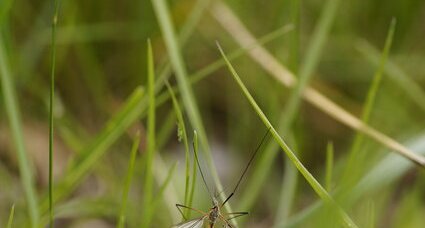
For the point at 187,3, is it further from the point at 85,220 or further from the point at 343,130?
the point at 85,220

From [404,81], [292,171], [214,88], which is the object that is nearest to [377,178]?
[292,171]

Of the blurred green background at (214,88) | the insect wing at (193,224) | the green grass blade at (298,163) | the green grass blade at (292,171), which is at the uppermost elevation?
the blurred green background at (214,88)

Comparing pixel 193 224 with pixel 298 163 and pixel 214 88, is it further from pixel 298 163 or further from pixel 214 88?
pixel 214 88

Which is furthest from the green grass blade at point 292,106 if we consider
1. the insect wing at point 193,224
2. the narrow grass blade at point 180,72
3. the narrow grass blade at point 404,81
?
the narrow grass blade at point 404,81

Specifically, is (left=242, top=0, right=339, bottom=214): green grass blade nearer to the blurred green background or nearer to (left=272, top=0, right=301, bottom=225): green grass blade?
(left=272, top=0, right=301, bottom=225): green grass blade

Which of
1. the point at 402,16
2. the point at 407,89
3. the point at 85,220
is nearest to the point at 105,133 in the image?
the point at 85,220

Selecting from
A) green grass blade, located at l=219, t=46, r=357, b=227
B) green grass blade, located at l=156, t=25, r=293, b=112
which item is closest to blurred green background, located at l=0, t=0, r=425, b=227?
green grass blade, located at l=156, t=25, r=293, b=112

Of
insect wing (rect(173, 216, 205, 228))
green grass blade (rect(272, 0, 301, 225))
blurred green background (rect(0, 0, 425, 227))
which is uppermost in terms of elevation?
blurred green background (rect(0, 0, 425, 227))

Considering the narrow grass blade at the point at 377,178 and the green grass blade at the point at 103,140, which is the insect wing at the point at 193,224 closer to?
the narrow grass blade at the point at 377,178
